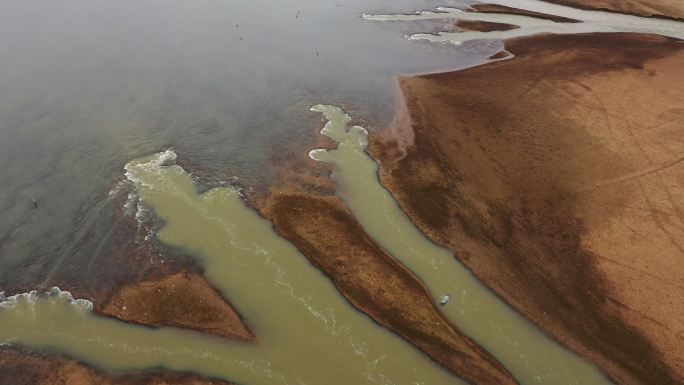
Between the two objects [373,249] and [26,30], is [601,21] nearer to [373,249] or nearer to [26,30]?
[373,249]

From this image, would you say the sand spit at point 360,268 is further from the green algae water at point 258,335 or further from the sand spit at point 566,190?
the sand spit at point 566,190

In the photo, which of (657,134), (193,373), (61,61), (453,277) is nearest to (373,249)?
(453,277)

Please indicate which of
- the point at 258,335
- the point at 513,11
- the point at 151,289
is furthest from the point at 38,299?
the point at 513,11

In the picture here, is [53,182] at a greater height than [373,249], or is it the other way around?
[53,182]

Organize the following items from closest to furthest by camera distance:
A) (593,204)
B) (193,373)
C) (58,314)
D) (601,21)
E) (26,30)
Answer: (193,373) → (58,314) → (593,204) → (26,30) → (601,21)

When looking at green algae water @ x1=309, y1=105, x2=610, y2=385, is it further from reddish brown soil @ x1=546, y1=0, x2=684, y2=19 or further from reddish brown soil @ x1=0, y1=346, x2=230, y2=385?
reddish brown soil @ x1=546, y1=0, x2=684, y2=19

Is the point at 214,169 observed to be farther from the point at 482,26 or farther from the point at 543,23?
the point at 543,23

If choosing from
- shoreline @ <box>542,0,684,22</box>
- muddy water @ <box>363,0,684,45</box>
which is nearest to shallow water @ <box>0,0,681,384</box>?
muddy water @ <box>363,0,684,45</box>
